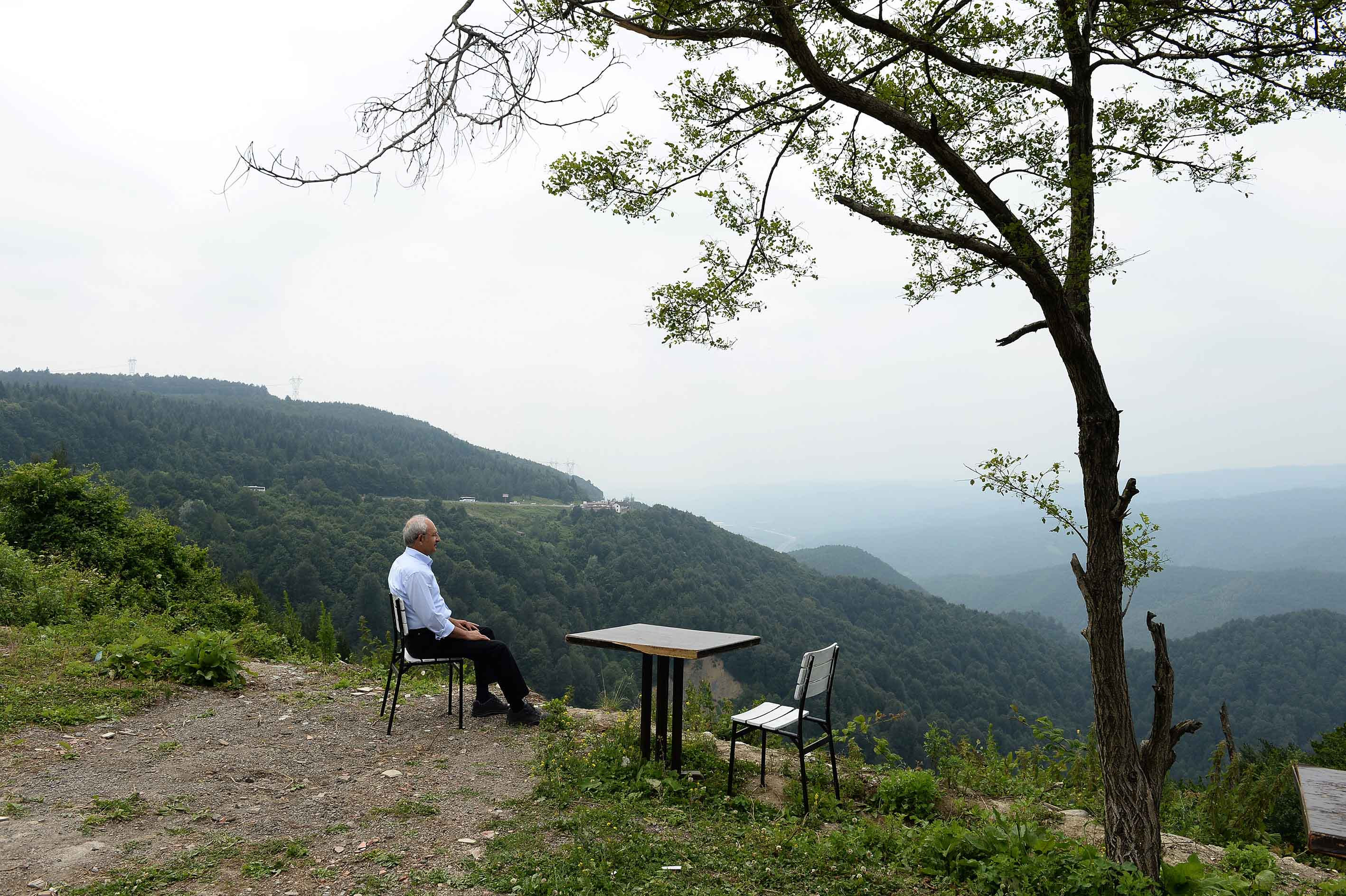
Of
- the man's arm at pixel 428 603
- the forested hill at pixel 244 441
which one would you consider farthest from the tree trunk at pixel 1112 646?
the forested hill at pixel 244 441

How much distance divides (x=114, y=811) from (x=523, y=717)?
2634 mm

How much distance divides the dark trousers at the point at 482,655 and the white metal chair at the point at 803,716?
1796 mm

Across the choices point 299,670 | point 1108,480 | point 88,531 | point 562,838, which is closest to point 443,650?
point 562,838

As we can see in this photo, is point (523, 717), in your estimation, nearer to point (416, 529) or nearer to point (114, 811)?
point (416, 529)

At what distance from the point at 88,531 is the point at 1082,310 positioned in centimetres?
1187

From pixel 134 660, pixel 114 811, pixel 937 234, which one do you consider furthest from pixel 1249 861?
pixel 134 660

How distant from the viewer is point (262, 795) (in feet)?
14.8

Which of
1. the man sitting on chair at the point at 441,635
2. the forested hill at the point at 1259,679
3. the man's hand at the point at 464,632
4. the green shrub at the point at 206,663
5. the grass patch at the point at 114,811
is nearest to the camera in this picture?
the grass patch at the point at 114,811

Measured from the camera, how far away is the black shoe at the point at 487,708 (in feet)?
20.1

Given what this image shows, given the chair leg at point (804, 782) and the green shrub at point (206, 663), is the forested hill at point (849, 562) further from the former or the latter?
the chair leg at point (804, 782)

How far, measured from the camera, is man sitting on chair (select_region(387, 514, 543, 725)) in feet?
18.3

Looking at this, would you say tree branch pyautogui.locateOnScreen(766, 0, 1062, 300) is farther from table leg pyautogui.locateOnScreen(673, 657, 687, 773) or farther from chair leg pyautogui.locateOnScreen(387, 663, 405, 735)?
chair leg pyautogui.locateOnScreen(387, 663, 405, 735)

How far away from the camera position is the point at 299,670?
7.68 m

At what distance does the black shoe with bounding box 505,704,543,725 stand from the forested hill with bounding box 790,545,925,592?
4608 inches
